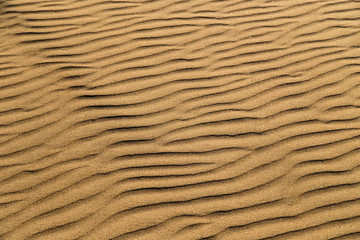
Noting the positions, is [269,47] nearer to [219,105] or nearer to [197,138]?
[219,105]

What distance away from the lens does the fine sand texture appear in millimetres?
2580

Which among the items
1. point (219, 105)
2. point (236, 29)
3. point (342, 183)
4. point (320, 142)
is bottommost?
point (342, 183)

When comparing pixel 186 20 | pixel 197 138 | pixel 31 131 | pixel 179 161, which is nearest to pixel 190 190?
pixel 179 161

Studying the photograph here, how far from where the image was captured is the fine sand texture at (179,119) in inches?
102

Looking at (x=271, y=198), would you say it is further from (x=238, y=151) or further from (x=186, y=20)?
(x=186, y=20)

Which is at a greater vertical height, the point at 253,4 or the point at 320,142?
the point at 253,4

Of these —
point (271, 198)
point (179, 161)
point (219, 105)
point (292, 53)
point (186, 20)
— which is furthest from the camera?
point (186, 20)

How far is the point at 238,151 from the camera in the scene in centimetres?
292

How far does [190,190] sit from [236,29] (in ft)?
6.38

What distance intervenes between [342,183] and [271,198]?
0.56m

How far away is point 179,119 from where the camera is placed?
3.12 meters

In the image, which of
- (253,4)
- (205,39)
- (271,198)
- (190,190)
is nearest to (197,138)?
(190,190)

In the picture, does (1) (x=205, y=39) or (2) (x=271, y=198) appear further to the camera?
(1) (x=205, y=39)

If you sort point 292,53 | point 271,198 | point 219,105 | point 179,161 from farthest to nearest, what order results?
1. point 292,53
2. point 219,105
3. point 179,161
4. point 271,198
